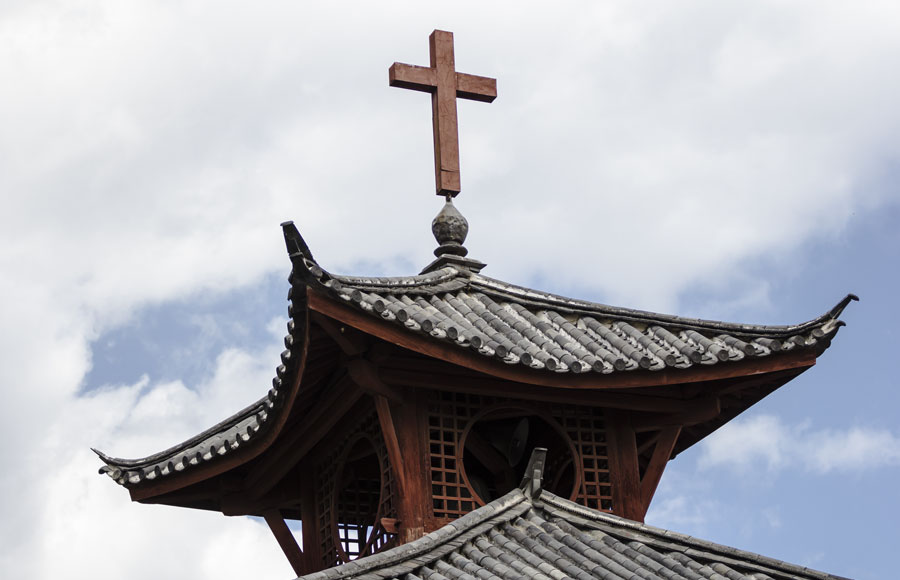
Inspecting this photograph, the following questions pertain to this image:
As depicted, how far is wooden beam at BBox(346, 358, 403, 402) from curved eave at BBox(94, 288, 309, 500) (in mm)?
471

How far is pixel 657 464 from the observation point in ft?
53.0

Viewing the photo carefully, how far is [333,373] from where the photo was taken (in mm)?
15344

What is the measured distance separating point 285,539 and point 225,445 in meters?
1.61

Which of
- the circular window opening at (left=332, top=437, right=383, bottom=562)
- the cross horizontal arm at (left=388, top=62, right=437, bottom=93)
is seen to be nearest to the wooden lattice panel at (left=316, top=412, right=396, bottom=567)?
Answer: the circular window opening at (left=332, top=437, right=383, bottom=562)

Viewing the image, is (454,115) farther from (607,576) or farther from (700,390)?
(607,576)

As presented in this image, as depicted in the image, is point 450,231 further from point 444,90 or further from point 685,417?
point 685,417

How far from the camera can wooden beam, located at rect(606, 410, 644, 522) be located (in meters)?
15.8

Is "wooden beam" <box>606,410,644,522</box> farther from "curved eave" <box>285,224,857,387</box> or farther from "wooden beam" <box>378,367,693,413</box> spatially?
"curved eave" <box>285,224,857,387</box>

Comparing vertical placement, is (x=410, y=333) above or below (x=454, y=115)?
below

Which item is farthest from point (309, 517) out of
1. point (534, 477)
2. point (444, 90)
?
point (444, 90)

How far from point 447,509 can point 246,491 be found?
336cm

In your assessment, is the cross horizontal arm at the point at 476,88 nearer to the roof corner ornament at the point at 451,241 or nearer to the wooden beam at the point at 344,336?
the roof corner ornament at the point at 451,241

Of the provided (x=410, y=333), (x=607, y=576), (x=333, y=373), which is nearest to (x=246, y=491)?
(x=333, y=373)

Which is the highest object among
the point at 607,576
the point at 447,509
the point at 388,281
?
the point at 388,281
